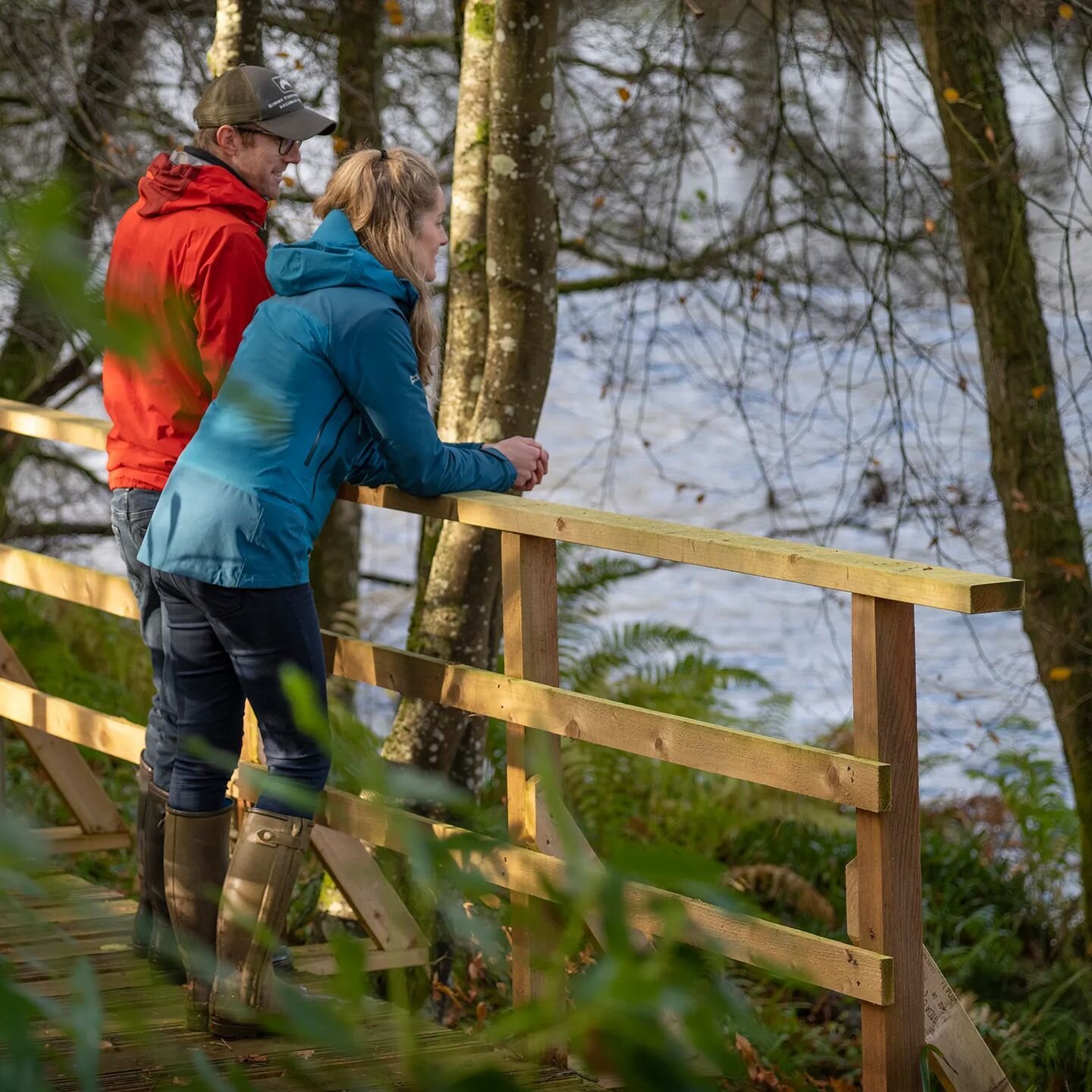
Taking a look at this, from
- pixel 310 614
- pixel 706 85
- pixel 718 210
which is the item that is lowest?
pixel 310 614

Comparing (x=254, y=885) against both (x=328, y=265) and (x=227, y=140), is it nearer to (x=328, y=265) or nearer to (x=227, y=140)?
(x=328, y=265)

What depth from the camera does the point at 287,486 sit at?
2.60m

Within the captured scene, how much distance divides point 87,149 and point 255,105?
9.29ft

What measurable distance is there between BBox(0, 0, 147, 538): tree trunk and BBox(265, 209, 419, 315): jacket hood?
222cm

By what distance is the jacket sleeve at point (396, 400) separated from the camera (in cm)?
260

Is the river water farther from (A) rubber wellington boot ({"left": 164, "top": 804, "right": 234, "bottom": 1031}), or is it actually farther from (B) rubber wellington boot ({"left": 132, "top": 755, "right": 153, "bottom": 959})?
(A) rubber wellington boot ({"left": 164, "top": 804, "right": 234, "bottom": 1031})

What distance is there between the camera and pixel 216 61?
15.6 feet

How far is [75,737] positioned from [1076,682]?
3.31 meters

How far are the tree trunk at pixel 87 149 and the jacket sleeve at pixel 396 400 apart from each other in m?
2.34

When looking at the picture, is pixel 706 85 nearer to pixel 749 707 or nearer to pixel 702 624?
pixel 749 707

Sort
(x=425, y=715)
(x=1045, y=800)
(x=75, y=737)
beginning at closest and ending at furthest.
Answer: (x=75, y=737) < (x=425, y=715) < (x=1045, y=800)

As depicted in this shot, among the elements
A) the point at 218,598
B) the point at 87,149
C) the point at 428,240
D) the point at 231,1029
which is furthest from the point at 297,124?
the point at 87,149

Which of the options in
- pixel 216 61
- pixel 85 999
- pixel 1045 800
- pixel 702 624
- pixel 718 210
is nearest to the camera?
pixel 85 999

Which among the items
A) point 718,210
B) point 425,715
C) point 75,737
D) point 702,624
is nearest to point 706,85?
point 718,210
